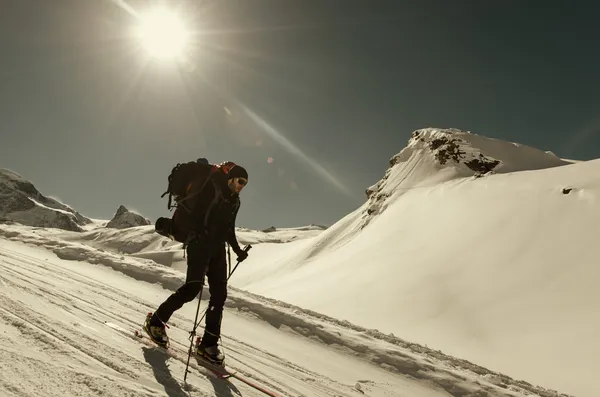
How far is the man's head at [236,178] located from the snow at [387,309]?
1.80 metres

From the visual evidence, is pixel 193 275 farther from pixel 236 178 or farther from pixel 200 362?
pixel 236 178

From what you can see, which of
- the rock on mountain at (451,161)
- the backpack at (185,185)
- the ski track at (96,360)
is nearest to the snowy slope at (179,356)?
the ski track at (96,360)

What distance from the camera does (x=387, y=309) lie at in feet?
39.1

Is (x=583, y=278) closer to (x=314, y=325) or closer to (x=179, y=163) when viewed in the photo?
(x=314, y=325)

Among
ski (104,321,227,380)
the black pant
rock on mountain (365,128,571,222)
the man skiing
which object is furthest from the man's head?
rock on mountain (365,128,571,222)

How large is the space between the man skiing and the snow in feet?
1.44

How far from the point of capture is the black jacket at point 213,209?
3.92 meters

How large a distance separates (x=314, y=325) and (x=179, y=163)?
3606 mm

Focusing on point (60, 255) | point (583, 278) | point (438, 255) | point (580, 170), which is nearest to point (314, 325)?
point (60, 255)

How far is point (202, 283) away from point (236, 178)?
119cm

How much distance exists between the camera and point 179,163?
159 inches

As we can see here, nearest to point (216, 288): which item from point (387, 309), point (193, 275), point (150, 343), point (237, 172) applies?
point (193, 275)

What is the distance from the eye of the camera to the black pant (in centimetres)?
389

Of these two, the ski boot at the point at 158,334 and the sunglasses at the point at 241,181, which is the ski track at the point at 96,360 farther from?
the sunglasses at the point at 241,181
